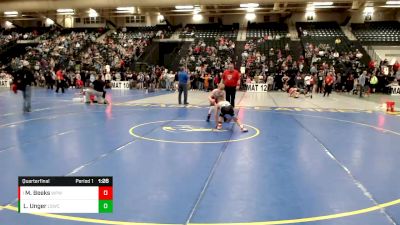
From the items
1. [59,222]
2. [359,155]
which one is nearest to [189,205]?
[59,222]

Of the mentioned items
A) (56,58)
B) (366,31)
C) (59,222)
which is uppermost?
(366,31)

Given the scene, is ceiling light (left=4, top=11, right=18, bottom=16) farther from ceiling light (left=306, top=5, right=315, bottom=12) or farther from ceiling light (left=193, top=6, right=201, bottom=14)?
ceiling light (left=306, top=5, right=315, bottom=12)

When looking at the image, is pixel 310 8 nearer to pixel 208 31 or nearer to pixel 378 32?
pixel 378 32

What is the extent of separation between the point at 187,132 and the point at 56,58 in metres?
25.7

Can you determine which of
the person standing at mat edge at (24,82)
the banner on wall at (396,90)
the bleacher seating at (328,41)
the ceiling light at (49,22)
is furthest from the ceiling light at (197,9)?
the person standing at mat edge at (24,82)

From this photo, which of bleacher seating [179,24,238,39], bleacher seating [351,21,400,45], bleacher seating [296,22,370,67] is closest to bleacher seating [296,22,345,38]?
bleacher seating [296,22,370,67]

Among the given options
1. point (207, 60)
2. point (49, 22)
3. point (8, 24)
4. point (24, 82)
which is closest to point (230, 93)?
point (24, 82)

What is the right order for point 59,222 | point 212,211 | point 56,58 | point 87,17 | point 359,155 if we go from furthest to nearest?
point 87,17
point 56,58
point 359,155
point 212,211
point 59,222

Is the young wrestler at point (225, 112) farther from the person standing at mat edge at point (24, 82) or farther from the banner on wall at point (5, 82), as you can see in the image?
the banner on wall at point (5, 82)

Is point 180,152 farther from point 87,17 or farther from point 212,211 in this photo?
point 87,17

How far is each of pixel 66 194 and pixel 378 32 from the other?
3544 cm

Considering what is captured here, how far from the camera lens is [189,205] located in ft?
13.7

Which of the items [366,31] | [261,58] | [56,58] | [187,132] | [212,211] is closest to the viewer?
[212,211]

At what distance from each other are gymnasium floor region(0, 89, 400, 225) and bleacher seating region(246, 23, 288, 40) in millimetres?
23652
